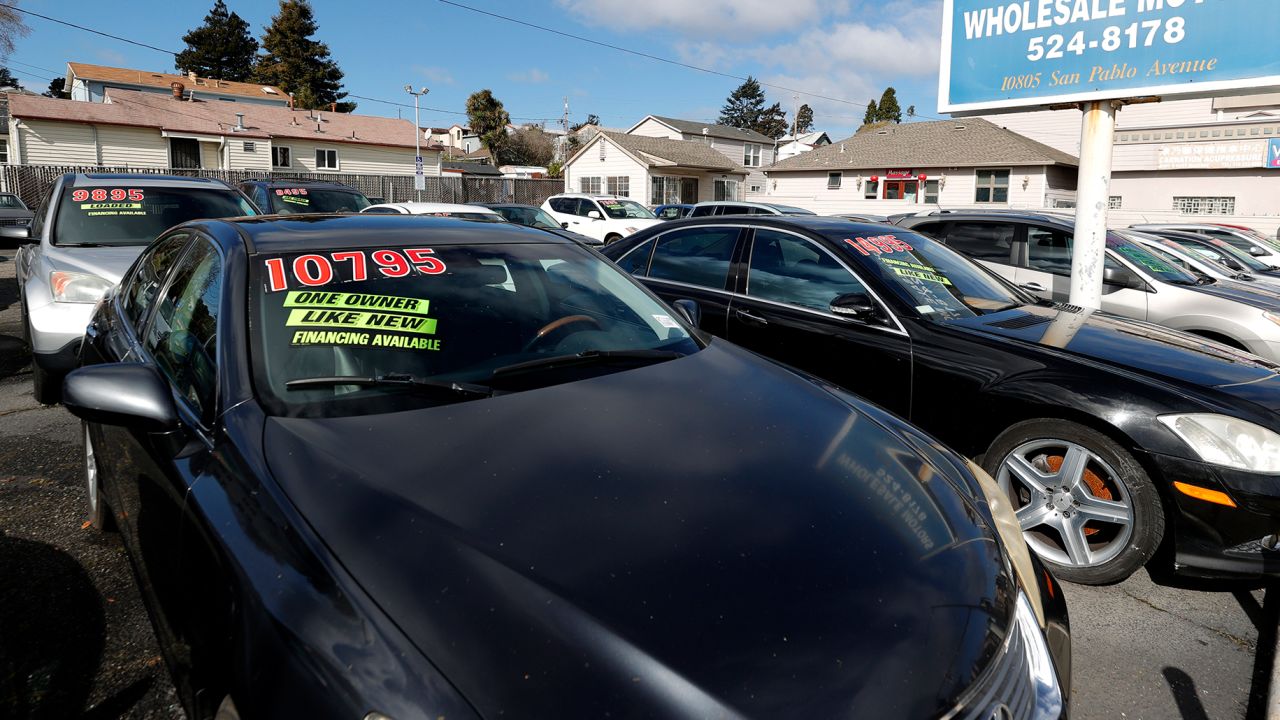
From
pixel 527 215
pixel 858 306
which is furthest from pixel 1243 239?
pixel 858 306

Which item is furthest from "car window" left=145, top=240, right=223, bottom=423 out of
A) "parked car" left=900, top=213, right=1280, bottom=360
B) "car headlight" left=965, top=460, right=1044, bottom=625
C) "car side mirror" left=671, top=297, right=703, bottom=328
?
"parked car" left=900, top=213, right=1280, bottom=360

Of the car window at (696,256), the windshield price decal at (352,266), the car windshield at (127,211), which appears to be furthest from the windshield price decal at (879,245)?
the car windshield at (127,211)

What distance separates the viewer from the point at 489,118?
6612cm

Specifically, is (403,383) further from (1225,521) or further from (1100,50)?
(1100,50)

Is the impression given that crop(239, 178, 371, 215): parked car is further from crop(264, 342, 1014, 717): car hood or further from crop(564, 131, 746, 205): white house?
crop(564, 131, 746, 205): white house

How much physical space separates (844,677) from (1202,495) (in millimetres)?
2494

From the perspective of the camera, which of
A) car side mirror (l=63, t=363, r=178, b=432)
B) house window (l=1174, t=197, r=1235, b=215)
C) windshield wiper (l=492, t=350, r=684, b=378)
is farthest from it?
house window (l=1174, t=197, r=1235, b=215)

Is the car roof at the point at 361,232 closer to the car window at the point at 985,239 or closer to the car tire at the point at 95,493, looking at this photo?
the car tire at the point at 95,493

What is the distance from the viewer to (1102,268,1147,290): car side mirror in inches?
276

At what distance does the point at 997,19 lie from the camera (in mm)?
7465

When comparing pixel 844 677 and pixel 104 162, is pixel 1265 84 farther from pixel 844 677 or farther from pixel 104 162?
pixel 104 162

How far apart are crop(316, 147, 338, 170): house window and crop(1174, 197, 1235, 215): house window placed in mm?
39379

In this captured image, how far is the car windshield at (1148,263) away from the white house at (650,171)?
35564 mm

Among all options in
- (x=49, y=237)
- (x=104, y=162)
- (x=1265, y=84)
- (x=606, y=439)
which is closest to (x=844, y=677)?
(x=606, y=439)
